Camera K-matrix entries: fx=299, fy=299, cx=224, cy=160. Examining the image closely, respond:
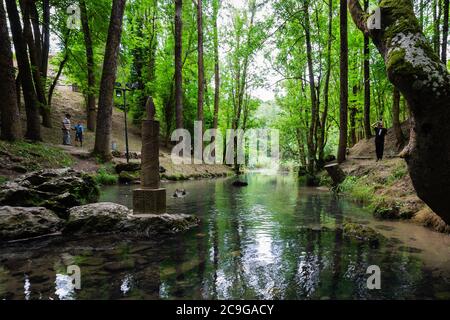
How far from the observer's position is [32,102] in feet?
50.1

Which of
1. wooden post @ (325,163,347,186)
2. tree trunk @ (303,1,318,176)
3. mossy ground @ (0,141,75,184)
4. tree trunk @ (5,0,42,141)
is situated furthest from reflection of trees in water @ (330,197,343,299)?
tree trunk @ (5,0,42,141)

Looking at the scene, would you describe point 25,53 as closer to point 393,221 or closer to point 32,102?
point 32,102

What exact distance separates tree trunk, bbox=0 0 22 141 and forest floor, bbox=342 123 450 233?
14.4 meters

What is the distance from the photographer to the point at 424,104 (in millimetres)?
4031

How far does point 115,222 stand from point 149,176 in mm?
1290

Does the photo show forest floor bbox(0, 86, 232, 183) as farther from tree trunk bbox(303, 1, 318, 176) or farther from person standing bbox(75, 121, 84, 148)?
tree trunk bbox(303, 1, 318, 176)

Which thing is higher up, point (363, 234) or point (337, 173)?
point (337, 173)

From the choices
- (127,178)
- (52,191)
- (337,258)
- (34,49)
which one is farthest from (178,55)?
(337,258)

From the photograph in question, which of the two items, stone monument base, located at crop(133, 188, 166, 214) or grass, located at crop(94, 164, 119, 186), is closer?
stone monument base, located at crop(133, 188, 166, 214)

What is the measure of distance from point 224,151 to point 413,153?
118 feet

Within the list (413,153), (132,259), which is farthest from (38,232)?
(413,153)

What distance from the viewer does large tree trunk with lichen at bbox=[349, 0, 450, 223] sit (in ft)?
12.9

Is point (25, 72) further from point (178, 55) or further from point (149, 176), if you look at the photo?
point (149, 176)
